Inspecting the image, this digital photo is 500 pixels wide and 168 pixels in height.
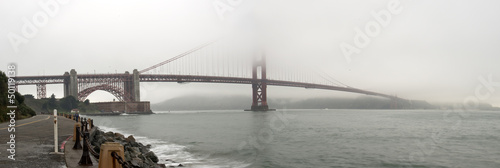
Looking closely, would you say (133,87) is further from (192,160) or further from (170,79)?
(192,160)

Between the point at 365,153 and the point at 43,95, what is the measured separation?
3556 inches

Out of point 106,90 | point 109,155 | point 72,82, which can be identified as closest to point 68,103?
point 72,82

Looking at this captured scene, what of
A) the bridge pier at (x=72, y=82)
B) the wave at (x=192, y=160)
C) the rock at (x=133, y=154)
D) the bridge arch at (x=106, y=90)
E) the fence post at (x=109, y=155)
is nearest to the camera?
the fence post at (x=109, y=155)

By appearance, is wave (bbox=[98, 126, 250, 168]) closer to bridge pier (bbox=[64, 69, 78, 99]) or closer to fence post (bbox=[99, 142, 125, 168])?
fence post (bbox=[99, 142, 125, 168])

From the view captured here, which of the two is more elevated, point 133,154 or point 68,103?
point 68,103

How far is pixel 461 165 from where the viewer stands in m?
13.9

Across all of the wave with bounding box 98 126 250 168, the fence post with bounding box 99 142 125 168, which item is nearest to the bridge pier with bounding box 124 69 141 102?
the wave with bounding box 98 126 250 168

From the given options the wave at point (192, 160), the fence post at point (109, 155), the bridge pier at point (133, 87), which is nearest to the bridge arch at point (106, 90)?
the bridge pier at point (133, 87)

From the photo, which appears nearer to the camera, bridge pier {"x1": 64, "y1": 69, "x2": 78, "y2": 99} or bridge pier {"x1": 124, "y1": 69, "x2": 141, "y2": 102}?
bridge pier {"x1": 64, "y1": 69, "x2": 78, "y2": 99}

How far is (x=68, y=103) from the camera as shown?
76.6m

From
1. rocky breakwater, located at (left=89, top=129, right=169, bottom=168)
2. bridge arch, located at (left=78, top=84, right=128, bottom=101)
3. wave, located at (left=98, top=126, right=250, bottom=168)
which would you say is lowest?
wave, located at (left=98, top=126, right=250, bottom=168)

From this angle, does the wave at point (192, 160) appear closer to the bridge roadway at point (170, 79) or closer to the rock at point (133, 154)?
the rock at point (133, 154)

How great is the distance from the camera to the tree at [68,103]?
250 ft

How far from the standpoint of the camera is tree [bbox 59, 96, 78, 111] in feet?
250
